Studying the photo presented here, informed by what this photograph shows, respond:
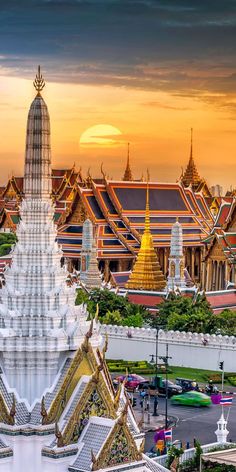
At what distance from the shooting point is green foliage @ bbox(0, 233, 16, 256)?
244 feet

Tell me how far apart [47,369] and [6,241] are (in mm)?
54602

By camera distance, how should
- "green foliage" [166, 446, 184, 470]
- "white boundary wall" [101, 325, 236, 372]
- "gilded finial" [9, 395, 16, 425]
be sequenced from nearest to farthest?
"gilded finial" [9, 395, 16, 425] < "green foliage" [166, 446, 184, 470] < "white boundary wall" [101, 325, 236, 372]

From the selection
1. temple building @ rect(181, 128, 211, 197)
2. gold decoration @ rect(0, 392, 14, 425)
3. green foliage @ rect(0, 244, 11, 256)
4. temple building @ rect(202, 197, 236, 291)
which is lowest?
gold decoration @ rect(0, 392, 14, 425)

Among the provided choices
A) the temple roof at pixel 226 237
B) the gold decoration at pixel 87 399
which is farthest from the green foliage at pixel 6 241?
the gold decoration at pixel 87 399

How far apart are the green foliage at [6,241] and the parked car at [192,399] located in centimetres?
4014

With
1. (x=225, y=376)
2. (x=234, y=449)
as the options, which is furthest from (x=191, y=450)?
(x=225, y=376)

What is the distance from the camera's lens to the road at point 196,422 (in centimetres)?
3016

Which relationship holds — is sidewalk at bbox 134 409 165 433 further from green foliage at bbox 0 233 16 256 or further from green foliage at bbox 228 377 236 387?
green foliage at bbox 0 233 16 256

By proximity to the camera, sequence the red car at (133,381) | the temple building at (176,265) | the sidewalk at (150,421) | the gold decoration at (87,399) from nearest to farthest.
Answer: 1. the gold decoration at (87,399)
2. the sidewalk at (150,421)
3. the red car at (133,381)
4. the temple building at (176,265)

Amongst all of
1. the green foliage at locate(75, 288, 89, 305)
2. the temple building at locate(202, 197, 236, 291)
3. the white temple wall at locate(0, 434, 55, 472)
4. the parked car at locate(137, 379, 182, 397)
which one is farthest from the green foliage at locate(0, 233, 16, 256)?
the white temple wall at locate(0, 434, 55, 472)

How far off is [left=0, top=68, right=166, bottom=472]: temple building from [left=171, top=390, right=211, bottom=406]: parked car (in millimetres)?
11276

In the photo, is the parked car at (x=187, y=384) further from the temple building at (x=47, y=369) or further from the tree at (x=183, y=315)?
the temple building at (x=47, y=369)

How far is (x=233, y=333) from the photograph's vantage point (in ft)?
137

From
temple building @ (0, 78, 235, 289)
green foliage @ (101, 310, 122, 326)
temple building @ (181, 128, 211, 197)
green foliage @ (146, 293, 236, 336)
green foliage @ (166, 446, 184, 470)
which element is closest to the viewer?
green foliage @ (166, 446, 184, 470)
